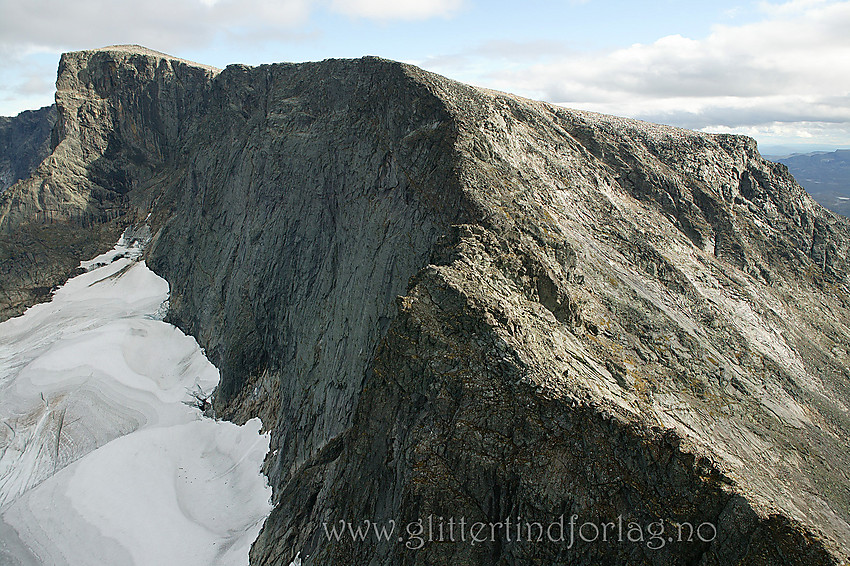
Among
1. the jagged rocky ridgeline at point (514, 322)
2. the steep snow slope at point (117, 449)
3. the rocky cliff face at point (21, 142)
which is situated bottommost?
the steep snow slope at point (117, 449)

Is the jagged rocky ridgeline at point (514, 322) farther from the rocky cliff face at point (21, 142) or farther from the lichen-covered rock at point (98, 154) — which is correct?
the rocky cliff face at point (21, 142)

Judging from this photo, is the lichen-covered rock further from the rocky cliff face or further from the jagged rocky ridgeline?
the rocky cliff face

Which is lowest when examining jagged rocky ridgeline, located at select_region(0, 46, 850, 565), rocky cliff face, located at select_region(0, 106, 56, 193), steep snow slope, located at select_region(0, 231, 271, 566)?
steep snow slope, located at select_region(0, 231, 271, 566)

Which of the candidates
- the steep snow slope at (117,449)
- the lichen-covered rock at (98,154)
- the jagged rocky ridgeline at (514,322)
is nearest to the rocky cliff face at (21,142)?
the lichen-covered rock at (98,154)

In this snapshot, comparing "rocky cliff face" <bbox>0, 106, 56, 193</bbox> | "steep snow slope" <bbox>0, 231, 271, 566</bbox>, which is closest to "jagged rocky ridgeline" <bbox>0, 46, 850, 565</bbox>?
"steep snow slope" <bbox>0, 231, 271, 566</bbox>

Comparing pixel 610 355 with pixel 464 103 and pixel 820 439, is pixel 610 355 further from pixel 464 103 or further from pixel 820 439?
pixel 464 103

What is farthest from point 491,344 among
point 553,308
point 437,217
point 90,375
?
point 90,375

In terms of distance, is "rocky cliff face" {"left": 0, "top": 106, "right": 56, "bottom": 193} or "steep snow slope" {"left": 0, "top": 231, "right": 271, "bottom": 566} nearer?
"steep snow slope" {"left": 0, "top": 231, "right": 271, "bottom": 566}
